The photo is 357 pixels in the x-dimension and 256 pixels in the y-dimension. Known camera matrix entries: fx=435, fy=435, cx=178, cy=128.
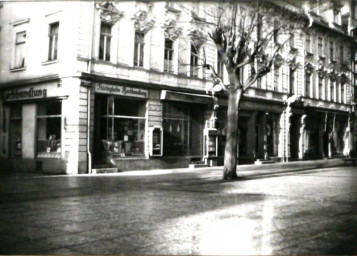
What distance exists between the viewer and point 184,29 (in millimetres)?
22469

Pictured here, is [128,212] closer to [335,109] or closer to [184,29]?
[184,29]

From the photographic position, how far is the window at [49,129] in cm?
1873

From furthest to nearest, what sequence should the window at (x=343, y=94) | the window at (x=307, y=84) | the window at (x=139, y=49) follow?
the window at (x=343, y=94)
the window at (x=307, y=84)
the window at (x=139, y=49)

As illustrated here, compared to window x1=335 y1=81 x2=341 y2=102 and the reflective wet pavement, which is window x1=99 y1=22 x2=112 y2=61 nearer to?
the reflective wet pavement

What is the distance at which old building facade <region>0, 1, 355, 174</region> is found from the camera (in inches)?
711

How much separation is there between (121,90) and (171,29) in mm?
4623

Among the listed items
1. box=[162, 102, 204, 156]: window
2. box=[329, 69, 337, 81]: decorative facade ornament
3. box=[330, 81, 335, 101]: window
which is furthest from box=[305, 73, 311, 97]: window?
box=[162, 102, 204, 156]: window

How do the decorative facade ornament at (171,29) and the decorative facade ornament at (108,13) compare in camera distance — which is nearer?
the decorative facade ornament at (108,13)

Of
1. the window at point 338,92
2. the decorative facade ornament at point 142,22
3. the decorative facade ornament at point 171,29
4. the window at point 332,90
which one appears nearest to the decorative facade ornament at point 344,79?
the window at point 338,92

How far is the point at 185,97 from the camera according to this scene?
2183 cm

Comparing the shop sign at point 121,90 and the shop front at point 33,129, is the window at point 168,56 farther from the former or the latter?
the shop front at point 33,129

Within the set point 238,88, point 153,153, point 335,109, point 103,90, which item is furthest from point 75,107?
point 335,109

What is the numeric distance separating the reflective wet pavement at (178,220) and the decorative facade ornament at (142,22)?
1015cm

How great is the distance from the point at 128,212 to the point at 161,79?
45.3 feet
